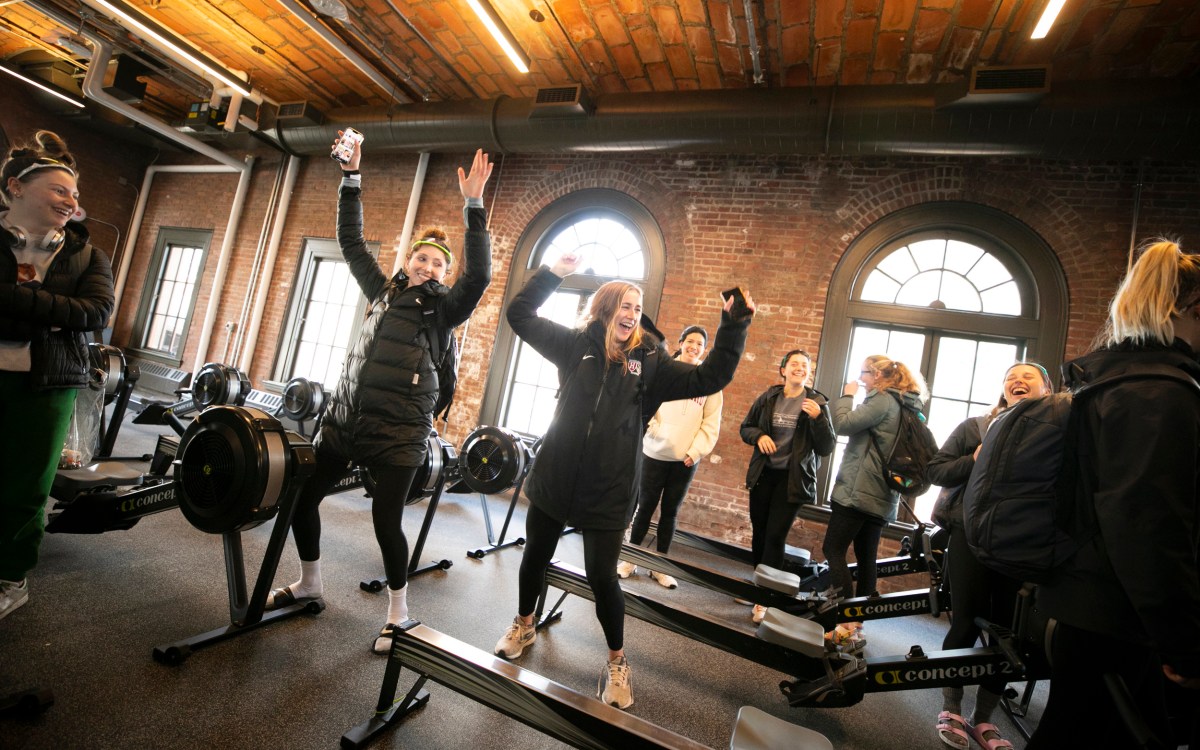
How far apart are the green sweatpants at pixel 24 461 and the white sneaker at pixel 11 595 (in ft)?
0.13

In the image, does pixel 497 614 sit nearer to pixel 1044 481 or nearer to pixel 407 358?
pixel 407 358

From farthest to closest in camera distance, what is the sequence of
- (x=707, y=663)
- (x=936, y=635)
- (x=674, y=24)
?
1. (x=674, y=24)
2. (x=936, y=635)
3. (x=707, y=663)

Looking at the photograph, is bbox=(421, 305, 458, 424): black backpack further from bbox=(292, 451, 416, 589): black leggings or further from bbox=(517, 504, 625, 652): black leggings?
bbox=(517, 504, 625, 652): black leggings

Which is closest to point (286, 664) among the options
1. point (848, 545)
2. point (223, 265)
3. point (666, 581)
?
point (666, 581)

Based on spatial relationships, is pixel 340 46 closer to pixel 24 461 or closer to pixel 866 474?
pixel 24 461

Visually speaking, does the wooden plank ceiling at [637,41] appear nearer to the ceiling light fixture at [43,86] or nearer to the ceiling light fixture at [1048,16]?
the ceiling light fixture at [1048,16]

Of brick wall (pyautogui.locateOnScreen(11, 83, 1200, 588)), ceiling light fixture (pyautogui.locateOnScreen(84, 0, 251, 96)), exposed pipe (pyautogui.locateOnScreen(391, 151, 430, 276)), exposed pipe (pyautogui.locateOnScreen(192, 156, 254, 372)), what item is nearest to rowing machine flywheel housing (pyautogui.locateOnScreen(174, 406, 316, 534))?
brick wall (pyautogui.locateOnScreen(11, 83, 1200, 588))

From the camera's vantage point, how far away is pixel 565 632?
9.11ft

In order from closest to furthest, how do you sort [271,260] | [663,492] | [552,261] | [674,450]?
[674,450], [663,492], [552,261], [271,260]

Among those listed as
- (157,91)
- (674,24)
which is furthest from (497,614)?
(157,91)

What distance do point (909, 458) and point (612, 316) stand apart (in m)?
2.01

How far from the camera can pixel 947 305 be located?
5078mm

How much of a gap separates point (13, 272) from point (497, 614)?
7.81 feet

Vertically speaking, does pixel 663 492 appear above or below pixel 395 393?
below
